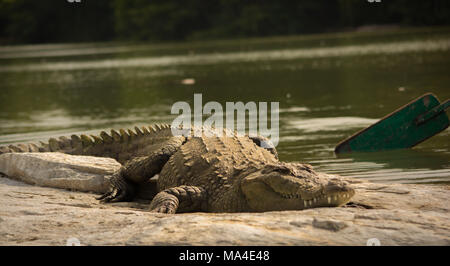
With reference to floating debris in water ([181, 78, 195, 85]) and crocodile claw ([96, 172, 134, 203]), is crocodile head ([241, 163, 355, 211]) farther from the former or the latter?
floating debris in water ([181, 78, 195, 85])

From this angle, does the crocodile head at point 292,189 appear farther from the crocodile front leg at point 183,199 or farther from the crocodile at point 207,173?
the crocodile front leg at point 183,199

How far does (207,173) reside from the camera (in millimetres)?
4988

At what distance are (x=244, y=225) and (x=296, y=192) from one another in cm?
79

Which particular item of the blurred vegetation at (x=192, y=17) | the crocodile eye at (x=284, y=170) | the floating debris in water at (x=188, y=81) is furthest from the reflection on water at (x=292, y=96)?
the blurred vegetation at (x=192, y=17)

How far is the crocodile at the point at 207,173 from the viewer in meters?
4.32

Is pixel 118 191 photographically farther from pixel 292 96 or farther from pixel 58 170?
pixel 292 96

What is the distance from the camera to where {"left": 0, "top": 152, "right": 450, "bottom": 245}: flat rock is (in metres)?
3.45

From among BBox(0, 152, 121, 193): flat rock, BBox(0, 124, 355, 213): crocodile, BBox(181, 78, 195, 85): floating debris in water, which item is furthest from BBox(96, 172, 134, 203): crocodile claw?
BBox(181, 78, 195, 85): floating debris in water

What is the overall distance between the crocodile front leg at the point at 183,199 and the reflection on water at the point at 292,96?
2.05m

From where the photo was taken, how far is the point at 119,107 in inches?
524

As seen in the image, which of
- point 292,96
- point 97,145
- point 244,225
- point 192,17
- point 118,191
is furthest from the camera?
point 192,17

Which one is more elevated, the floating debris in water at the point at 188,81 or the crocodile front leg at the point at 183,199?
the floating debris in water at the point at 188,81

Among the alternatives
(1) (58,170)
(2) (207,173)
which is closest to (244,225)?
(2) (207,173)
